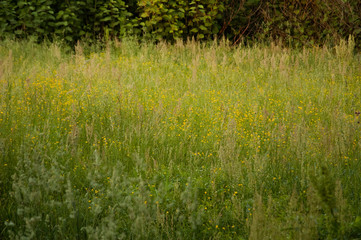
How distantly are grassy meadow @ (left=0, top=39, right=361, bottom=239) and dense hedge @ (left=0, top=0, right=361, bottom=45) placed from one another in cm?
100

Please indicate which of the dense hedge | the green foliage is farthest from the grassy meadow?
the green foliage

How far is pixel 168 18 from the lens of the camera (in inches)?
335

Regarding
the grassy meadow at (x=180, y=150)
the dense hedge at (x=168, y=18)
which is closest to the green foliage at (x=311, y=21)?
the dense hedge at (x=168, y=18)

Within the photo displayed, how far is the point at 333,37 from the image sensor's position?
27.4ft

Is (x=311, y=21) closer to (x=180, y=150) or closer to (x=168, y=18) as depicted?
(x=168, y=18)

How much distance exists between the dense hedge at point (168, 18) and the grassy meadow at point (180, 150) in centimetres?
100

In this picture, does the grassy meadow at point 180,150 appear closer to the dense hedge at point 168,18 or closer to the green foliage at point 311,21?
the dense hedge at point 168,18

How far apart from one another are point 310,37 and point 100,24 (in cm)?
531

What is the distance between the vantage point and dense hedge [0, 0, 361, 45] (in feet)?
26.3

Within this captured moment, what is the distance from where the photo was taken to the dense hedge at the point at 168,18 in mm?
8008

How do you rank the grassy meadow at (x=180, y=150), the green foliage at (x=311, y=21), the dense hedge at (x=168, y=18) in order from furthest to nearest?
the green foliage at (x=311, y=21)
the dense hedge at (x=168, y=18)
the grassy meadow at (x=180, y=150)

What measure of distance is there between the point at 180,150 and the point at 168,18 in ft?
19.1

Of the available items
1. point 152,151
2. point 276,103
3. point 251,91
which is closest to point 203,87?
point 251,91

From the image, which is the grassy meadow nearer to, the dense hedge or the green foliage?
the dense hedge
